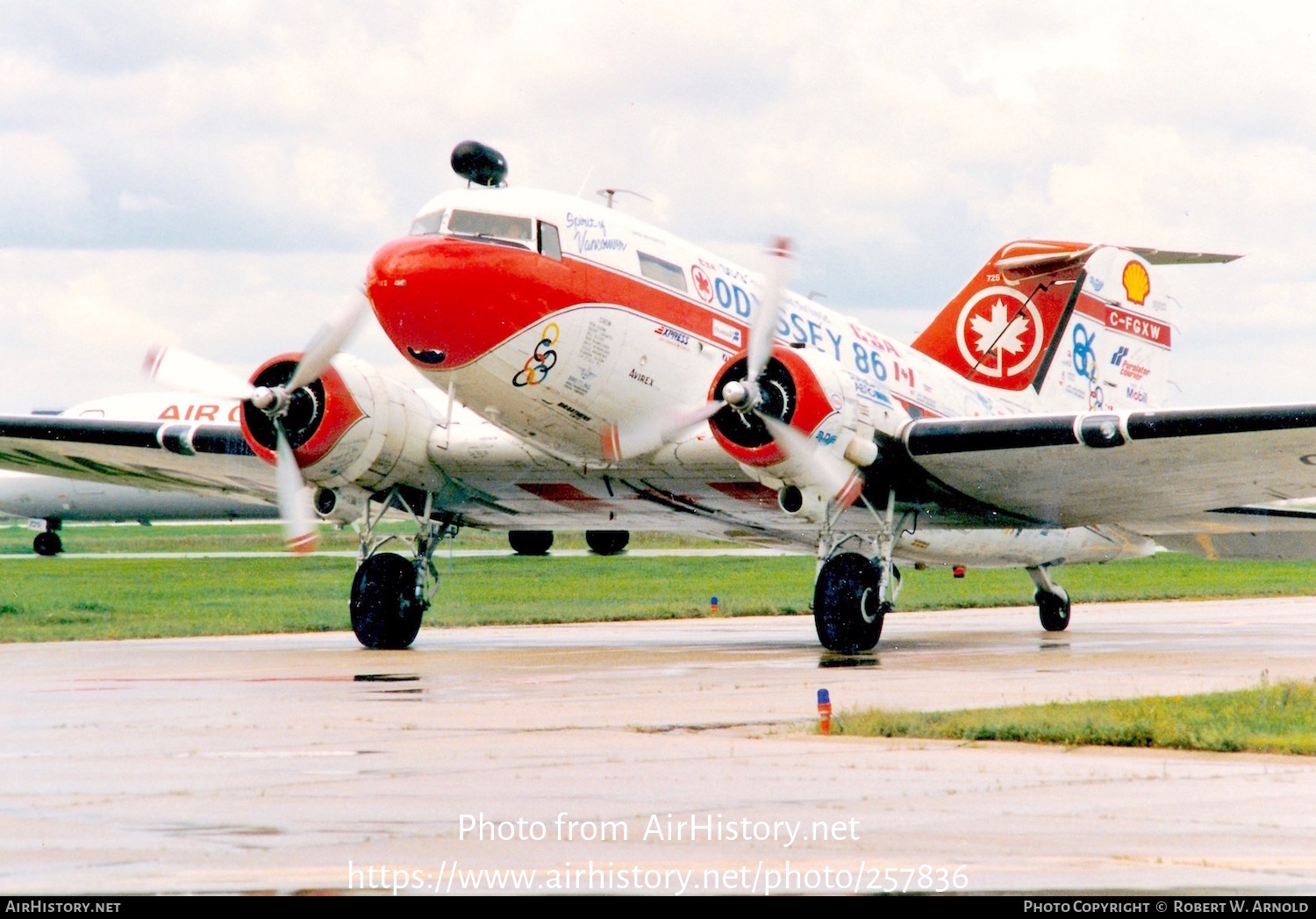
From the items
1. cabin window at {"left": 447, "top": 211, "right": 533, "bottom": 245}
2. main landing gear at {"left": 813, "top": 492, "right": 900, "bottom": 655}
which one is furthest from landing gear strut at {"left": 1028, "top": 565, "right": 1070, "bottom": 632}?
cabin window at {"left": 447, "top": 211, "right": 533, "bottom": 245}

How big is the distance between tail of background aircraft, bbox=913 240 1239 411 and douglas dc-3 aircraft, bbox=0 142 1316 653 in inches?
2.0

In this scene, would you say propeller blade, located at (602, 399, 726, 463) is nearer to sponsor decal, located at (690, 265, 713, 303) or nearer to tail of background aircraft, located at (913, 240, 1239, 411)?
sponsor decal, located at (690, 265, 713, 303)

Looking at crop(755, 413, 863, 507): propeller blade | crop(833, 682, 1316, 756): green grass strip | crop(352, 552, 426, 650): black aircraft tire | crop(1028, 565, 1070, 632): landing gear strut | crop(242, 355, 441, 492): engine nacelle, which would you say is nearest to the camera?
crop(833, 682, 1316, 756): green grass strip

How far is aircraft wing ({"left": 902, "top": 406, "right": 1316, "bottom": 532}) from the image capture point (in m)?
19.6

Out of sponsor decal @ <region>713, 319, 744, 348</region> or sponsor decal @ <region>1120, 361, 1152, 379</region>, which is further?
sponsor decal @ <region>1120, 361, 1152, 379</region>

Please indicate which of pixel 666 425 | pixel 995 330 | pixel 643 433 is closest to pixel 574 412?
pixel 643 433

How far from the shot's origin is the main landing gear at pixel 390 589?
73.4 ft

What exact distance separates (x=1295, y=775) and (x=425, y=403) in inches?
598

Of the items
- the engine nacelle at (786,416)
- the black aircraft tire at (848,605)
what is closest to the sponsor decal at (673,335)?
the engine nacelle at (786,416)

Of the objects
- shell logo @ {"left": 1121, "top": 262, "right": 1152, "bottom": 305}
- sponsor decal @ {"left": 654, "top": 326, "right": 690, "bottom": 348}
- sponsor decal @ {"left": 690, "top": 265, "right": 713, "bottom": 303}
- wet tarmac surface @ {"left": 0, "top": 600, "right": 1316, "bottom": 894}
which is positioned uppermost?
shell logo @ {"left": 1121, "top": 262, "right": 1152, "bottom": 305}

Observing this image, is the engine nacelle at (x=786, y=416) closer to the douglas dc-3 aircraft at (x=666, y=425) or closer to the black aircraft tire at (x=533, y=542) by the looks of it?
the douglas dc-3 aircraft at (x=666, y=425)

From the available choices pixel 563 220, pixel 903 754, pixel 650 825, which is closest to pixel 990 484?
pixel 563 220

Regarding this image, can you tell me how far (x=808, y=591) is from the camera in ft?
154

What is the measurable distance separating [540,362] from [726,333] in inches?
115
